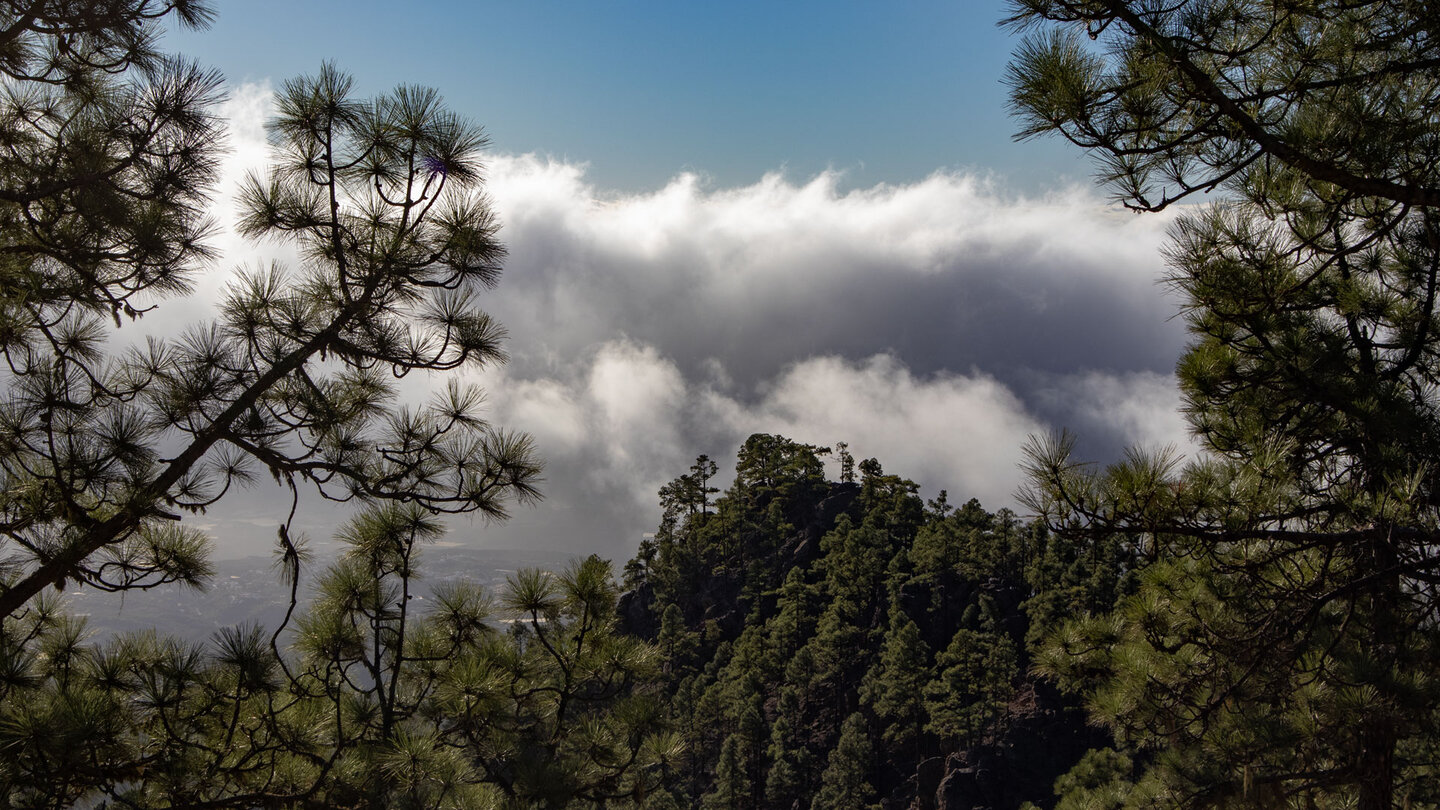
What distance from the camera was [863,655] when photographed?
41.2 metres

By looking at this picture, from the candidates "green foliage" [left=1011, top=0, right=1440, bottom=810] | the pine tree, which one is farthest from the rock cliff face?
"green foliage" [left=1011, top=0, right=1440, bottom=810]

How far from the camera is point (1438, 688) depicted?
3.84 metres

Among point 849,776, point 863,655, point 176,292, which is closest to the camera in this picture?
point 176,292

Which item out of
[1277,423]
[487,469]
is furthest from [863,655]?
[487,469]

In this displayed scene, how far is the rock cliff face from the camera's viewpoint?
3353 cm

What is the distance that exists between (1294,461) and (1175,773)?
2.35 m

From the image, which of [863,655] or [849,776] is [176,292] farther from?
[863,655]

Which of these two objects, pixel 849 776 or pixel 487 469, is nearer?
pixel 487 469

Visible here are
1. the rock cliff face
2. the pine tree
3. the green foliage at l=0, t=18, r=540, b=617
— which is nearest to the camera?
the green foliage at l=0, t=18, r=540, b=617

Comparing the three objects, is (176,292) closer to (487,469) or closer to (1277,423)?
(487,469)

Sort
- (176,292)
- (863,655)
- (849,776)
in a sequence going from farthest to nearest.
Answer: (863,655), (849,776), (176,292)

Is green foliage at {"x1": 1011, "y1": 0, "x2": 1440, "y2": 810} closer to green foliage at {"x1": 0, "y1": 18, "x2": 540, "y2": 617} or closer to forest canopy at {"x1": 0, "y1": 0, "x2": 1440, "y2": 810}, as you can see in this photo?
forest canopy at {"x1": 0, "y1": 0, "x2": 1440, "y2": 810}

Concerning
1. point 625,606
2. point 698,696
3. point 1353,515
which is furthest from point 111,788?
point 625,606

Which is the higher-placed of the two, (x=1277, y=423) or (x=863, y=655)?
Answer: (x=863, y=655)
